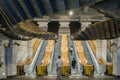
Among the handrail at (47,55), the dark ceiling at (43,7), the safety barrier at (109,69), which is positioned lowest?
the safety barrier at (109,69)

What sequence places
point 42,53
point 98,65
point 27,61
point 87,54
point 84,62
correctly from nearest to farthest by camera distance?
point 98,65 < point 84,62 < point 27,61 < point 87,54 < point 42,53

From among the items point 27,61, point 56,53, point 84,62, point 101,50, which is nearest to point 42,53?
point 56,53

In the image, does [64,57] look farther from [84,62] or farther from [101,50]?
[101,50]

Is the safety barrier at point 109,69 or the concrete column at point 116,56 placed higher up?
the concrete column at point 116,56

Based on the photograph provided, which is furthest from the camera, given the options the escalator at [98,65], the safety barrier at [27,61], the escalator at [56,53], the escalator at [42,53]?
the escalator at [42,53]

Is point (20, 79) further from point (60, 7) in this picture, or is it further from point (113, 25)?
point (60, 7)

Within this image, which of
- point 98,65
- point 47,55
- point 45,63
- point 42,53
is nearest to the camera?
point 98,65

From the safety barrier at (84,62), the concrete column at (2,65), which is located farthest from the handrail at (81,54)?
the concrete column at (2,65)

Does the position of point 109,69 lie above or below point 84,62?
below

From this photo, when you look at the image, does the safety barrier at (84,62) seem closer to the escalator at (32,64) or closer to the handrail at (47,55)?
the handrail at (47,55)

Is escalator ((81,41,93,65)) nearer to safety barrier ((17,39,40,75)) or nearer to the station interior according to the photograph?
the station interior

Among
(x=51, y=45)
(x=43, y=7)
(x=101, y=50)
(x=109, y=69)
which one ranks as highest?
(x=43, y=7)

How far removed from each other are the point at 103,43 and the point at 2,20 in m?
15.6

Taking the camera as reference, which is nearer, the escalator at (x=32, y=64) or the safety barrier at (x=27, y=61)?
the escalator at (x=32, y=64)
